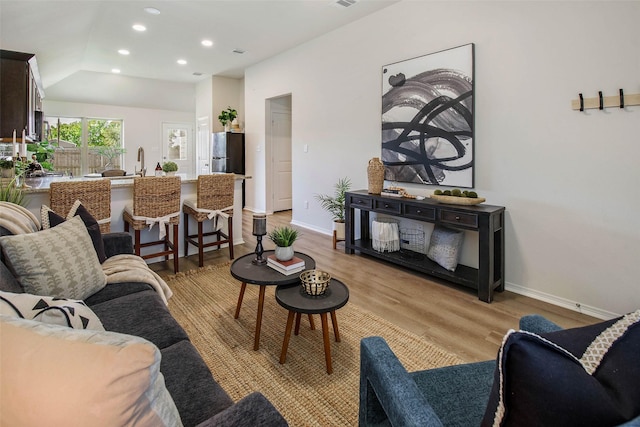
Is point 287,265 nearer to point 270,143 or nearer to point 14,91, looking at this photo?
point 14,91

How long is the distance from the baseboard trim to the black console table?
13 centimetres

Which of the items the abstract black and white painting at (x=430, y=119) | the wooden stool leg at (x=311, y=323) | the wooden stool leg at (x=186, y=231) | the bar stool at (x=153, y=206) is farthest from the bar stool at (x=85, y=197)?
the abstract black and white painting at (x=430, y=119)

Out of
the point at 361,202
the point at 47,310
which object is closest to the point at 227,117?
the point at 361,202

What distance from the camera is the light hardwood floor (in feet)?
7.43

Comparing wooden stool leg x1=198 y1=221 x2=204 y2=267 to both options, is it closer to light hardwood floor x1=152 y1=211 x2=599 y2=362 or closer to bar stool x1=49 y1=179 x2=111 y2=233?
light hardwood floor x1=152 y1=211 x2=599 y2=362

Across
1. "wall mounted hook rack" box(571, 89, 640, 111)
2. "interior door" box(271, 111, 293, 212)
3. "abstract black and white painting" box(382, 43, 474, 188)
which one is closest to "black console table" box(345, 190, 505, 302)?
"abstract black and white painting" box(382, 43, 474, 188)

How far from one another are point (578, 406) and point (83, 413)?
0.83 m

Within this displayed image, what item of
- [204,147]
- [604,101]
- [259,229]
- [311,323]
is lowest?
[311,323]

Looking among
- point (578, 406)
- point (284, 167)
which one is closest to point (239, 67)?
point (284, 167)

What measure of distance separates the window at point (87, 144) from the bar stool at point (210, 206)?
5.83 m

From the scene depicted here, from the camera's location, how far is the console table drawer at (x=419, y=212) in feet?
10.4

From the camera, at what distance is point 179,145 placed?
361 inches

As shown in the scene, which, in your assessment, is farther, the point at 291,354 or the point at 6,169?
the point at 6,169

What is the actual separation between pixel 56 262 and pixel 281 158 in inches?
210
